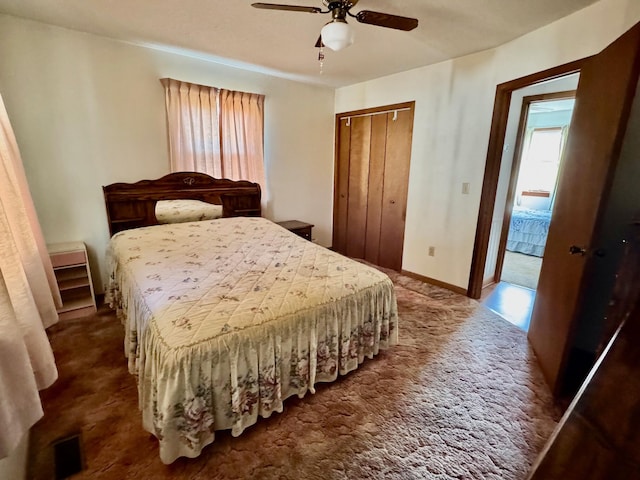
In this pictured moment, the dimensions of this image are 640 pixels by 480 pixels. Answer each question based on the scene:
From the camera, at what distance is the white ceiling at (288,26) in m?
1.95

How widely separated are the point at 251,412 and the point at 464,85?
3.34m

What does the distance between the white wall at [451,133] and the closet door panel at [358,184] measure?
33 centimetres

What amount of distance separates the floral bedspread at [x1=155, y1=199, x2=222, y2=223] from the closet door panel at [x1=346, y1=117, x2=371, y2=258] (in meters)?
1.90

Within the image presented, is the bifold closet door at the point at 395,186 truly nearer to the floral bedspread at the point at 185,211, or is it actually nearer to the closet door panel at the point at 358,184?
the closet door panel at the point at 358,184

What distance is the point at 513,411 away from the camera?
1680 millimetres

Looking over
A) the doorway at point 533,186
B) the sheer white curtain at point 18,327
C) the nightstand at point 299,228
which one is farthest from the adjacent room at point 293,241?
the nightstand at point 299,228

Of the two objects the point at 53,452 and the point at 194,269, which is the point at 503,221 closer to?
the point at 194,269

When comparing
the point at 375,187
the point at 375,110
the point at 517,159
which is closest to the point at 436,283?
the point at 375,187

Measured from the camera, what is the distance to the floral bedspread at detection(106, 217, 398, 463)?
50.1 inches

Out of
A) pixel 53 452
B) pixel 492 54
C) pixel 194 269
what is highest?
pixel 492 54

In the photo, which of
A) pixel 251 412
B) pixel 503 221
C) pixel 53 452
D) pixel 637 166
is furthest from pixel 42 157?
pixel 503 221

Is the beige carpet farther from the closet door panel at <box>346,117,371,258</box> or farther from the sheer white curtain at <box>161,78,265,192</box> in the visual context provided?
the sheer white curtain at <box>161,78,265,192</box>

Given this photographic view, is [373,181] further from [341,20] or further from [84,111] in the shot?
[84,111]

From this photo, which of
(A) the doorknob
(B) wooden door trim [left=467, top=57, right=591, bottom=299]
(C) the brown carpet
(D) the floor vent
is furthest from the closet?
(D) the floor vent
